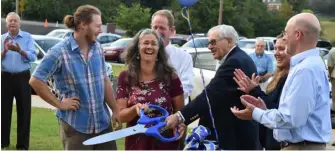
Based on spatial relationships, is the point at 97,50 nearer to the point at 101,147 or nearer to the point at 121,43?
the point at 101,147

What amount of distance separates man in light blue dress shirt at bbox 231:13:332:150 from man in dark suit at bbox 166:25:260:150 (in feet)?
2.59

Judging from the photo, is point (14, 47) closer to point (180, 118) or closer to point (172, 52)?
point (172, 52)

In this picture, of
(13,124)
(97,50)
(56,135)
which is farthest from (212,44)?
(13,124)

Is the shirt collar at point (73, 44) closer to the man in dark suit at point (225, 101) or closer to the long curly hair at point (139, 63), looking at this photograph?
the long curly hair at point (139, 63)

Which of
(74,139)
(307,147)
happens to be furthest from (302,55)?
(74,139)

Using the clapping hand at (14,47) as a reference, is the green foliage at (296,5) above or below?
below

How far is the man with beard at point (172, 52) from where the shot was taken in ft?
19.6

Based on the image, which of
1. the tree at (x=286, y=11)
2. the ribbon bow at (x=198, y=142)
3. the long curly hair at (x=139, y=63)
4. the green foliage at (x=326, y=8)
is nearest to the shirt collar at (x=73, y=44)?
the long curly hair at (x=139, y=63)

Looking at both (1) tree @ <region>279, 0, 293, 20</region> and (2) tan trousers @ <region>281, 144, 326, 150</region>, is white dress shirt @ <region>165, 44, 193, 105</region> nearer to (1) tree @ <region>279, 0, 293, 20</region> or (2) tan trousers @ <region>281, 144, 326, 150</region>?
(2) tan trousers @ <region>281, 144, 326, 150</region>

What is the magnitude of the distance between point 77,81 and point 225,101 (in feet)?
4.00

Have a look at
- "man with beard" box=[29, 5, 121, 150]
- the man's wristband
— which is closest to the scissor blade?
the man's wristband

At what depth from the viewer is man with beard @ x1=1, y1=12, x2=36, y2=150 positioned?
8.62 meters

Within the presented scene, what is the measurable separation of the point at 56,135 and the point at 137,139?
4.98m

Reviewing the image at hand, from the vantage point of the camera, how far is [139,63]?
17.6 feet
